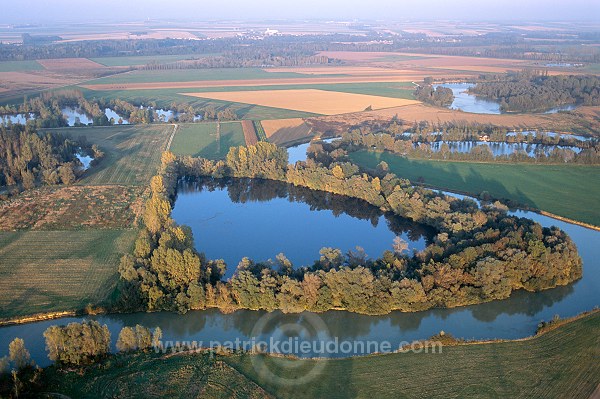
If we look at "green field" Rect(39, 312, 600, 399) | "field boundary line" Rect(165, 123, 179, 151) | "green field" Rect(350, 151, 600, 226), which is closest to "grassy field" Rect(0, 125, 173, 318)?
"field boundary line" Rect(165, 123, 179, 151)

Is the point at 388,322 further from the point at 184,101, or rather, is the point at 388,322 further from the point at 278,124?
the point at 184,101

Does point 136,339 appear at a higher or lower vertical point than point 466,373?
higher

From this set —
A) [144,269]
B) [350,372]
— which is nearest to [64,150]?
[144,269]

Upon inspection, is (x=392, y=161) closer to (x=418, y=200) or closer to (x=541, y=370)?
(x=418, y=200)

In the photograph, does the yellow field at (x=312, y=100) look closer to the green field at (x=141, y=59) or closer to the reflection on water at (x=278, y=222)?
the reflection on water at (x=278, y=222)

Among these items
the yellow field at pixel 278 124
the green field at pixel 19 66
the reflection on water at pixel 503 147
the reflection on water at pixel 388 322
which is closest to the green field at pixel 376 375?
the reflection on water at pixel 388 322

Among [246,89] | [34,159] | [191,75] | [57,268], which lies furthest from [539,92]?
[57,268]
